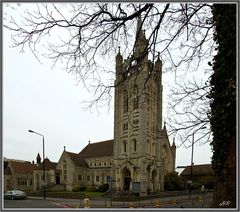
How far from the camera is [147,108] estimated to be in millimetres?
11070

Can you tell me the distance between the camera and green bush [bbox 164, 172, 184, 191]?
193 ft

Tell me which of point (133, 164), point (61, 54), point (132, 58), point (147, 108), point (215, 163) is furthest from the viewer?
point (133, 164)

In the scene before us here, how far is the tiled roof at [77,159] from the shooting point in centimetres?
7791

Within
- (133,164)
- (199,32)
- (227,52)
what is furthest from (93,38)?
(133,164)

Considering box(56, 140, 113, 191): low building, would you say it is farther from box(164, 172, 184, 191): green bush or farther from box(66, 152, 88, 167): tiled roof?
box(164, 172, 184, 191): green bush

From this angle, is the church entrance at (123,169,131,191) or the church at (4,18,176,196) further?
the church entrance at (123,169,131,191)

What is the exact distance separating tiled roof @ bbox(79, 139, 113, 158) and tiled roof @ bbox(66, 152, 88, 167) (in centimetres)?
224

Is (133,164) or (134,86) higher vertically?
(134,86)

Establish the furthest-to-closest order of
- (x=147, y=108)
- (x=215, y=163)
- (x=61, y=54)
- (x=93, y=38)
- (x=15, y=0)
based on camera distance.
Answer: (x=147, y=108) → (x=93, y=38) → (x=61, y=54) → (x=15, y=0) → (x=215, y=163)

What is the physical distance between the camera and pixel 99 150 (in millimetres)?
81125

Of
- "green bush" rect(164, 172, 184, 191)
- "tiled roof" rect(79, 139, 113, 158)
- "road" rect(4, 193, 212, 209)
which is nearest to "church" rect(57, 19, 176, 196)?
"tiled roof" rect(79, 139, 113, 158)

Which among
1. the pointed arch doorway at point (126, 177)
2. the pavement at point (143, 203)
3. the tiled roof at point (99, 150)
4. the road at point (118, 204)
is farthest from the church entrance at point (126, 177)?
the road at point (118, 204)

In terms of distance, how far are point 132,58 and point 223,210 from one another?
4.72 metres
